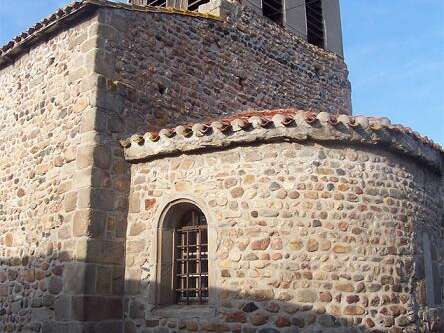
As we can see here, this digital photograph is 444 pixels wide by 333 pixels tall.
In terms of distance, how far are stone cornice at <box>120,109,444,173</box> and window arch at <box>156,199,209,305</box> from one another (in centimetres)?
88

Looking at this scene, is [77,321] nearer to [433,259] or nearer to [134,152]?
[134,152]

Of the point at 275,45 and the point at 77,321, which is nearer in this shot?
the point at 77,321

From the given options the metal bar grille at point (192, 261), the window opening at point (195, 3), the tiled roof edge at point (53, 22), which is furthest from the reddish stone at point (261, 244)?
the window opening at point (195, 3)

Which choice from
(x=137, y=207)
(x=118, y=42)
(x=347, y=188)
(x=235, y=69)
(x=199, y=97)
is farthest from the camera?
(x=235, y=69)

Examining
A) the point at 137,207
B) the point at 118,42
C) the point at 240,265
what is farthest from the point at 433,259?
the point at 118,42

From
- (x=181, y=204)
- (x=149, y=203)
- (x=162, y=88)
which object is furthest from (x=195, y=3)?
(x=181, y=204)

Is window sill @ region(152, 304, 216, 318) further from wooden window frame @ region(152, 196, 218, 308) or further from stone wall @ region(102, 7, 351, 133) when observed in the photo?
stone wall @ region(102, 7, 351, 133)

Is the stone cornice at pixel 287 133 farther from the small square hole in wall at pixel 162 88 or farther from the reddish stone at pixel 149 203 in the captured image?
the small square hole in wall at pixel 162 88

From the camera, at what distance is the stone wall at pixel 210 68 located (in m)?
8.32

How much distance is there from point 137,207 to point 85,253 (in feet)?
3.36

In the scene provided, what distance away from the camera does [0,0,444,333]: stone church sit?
21.4 feet

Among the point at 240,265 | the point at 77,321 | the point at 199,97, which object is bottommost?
the point at 77,321

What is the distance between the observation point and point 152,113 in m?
8.45

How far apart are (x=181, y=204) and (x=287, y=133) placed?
5.99ft
